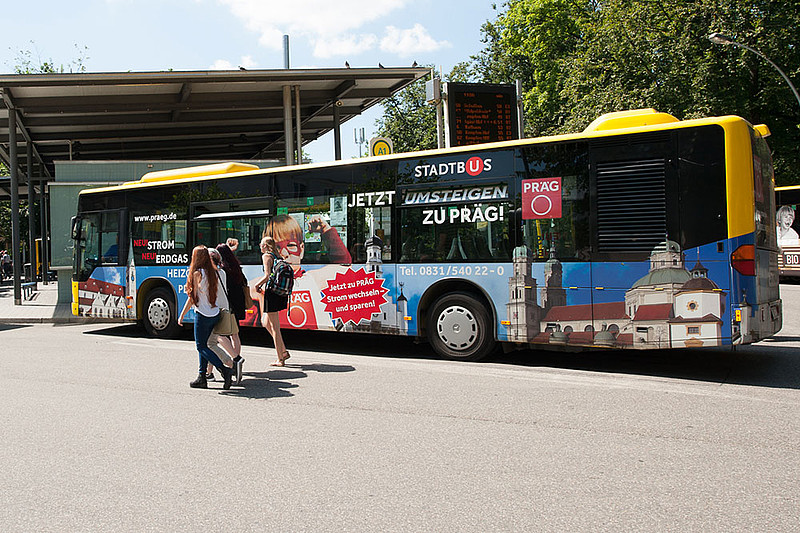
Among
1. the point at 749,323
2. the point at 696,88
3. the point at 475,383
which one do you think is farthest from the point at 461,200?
the point at 696,88

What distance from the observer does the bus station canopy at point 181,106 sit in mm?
19734

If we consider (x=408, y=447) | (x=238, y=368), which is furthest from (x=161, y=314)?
(x=408, y=447)

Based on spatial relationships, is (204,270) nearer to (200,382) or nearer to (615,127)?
(200,382)

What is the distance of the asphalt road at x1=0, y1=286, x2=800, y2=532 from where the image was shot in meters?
3.94

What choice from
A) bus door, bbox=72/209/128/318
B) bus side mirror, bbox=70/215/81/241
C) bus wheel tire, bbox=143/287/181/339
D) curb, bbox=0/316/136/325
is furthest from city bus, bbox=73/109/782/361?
curb, bbox=0/316/136/325

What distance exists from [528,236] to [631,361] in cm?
234

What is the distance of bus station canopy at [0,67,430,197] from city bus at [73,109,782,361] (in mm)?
8676

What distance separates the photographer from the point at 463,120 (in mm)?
15633

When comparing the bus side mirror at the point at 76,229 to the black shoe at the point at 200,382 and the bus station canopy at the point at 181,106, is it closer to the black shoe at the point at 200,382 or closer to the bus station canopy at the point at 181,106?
the bus station canopy at the point at 181,106

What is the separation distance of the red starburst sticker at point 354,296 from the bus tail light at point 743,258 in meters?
4.56

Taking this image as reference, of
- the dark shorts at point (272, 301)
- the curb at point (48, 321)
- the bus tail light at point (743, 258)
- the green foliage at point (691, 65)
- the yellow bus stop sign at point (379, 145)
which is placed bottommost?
the curb at point (48, 321)

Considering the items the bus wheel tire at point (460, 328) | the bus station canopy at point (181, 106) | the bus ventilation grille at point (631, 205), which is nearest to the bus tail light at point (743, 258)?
the bus ventilation grille at point (631, 205)

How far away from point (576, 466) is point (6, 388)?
20.9ft

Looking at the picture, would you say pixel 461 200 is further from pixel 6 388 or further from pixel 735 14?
pixel 735 14
